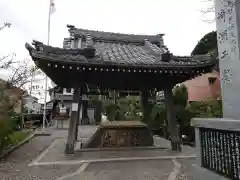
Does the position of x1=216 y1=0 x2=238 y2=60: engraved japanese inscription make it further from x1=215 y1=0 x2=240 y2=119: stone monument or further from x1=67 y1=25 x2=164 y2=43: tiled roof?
x1=67 y1=25 x2=164 y2=43: tiled roof

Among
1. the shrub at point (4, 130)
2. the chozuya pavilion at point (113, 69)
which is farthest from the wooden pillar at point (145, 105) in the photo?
the shrub at point (4, 130)


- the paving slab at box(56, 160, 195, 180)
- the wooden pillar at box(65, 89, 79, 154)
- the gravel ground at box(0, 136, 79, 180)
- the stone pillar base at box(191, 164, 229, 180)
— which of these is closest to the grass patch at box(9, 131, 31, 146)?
the gravel ground at box(0, 136, 79, 180)

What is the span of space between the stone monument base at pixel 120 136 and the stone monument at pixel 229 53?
19.0 ft

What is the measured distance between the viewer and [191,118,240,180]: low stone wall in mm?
3916

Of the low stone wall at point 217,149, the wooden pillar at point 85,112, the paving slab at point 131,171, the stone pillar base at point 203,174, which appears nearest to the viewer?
the low stone wall at point 217,149

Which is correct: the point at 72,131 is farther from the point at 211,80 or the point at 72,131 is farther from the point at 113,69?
the point at 211,80

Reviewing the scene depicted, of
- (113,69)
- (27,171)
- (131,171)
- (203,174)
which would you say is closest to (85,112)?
(113,69)

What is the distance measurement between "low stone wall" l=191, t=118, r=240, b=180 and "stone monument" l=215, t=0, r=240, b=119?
0.60 metres

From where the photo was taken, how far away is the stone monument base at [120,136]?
1004 centimetres

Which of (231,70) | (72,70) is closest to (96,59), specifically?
(72,70)

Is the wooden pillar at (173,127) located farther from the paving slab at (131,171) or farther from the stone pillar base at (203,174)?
the stone pillar base at (203,174)

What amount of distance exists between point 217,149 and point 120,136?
624 centimetres

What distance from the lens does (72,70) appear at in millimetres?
8531

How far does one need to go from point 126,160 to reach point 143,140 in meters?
2.63
